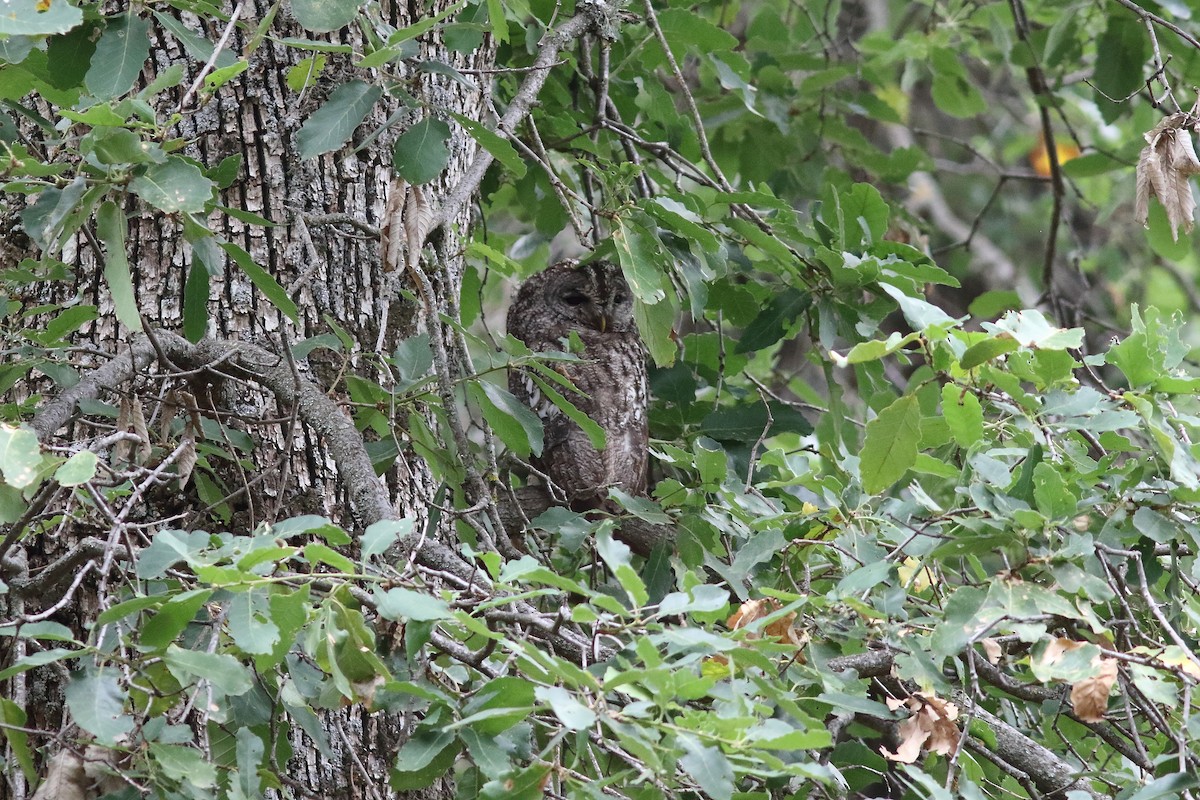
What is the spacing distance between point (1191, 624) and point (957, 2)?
2.79 metres

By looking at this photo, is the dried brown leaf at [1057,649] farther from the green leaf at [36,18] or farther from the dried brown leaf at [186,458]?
the green leaf at [36,18]

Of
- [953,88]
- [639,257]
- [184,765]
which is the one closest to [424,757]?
[184,765]

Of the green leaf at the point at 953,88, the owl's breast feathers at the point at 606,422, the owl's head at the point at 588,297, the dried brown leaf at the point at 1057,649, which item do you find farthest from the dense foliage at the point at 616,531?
the green leaf at the point at 953,88

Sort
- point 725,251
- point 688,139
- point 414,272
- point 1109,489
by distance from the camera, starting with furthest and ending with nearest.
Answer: point 688,139, point 725,251, point 414,272, point 1109,489

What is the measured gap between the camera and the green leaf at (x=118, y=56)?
4.87ft

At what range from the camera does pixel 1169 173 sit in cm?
173

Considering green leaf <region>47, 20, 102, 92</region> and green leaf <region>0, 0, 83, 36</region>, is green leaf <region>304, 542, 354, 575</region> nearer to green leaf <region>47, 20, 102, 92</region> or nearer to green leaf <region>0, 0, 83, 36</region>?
green leaf <region>0, 0, 83, 36</region>

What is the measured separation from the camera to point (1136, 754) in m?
1.66

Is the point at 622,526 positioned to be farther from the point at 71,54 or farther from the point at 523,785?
the point at 71,54

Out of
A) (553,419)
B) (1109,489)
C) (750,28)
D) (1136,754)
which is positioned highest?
A: (750,28)

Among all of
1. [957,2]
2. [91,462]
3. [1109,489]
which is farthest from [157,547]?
→ [957,2]

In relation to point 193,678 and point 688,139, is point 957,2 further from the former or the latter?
point 193,678

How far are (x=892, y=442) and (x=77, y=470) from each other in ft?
3.25

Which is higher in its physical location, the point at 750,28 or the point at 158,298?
the point at 750,28
